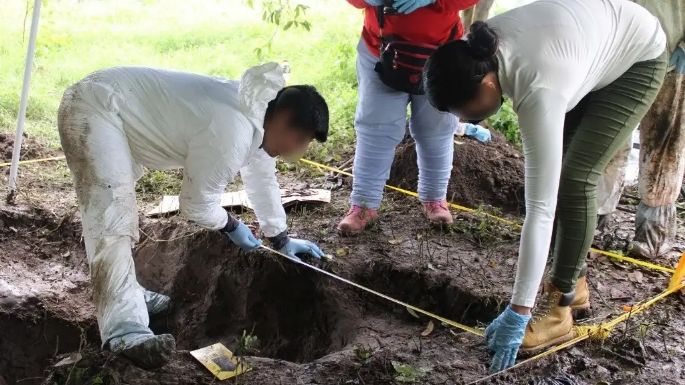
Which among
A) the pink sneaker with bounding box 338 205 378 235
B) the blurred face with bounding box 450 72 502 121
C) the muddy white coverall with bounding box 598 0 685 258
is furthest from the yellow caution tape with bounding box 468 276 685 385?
the pink sneaker with bounding box 338 205 378 235

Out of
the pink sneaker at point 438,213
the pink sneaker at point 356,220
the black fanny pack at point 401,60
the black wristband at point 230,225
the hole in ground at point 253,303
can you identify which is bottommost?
the hole in ground at point 253,303

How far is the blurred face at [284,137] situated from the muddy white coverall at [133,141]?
0.05 metres

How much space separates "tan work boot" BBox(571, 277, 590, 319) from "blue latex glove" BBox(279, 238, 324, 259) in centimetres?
124

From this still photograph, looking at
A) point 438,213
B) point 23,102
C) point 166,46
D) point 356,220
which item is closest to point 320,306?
point 356,220

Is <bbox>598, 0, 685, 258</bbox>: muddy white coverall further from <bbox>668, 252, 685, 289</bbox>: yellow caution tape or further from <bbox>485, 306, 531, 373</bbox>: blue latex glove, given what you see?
<bbox>485, 306, 531, 373</bbox>: blue latex glove

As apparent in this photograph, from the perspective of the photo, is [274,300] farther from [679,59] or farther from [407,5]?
[679,59]

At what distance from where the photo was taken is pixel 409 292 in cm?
335

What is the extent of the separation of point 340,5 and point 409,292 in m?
7.06

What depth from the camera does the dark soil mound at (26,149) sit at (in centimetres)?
491

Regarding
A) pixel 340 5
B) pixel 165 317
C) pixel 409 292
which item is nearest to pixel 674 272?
pixel 409 292

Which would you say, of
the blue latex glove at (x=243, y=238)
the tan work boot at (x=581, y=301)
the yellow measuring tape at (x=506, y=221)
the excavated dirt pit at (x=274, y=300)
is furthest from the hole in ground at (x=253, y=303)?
the yellow measuring tape at (x=506, y=221)

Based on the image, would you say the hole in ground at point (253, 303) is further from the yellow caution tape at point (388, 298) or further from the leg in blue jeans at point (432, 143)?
the leg in blue jeans at point (432, 143)

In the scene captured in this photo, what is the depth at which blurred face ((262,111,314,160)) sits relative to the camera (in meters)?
2.50

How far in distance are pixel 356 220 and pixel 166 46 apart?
15.3 feet
